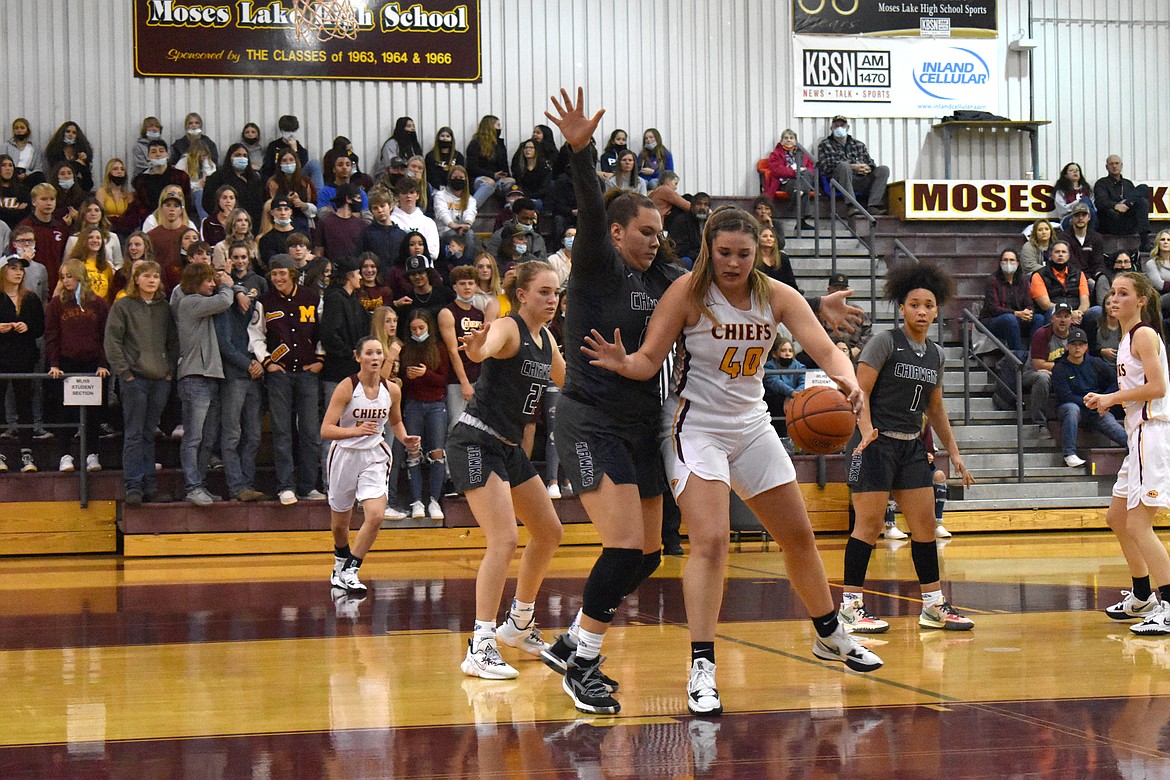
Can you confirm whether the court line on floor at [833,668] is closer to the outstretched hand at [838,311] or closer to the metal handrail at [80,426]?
the outstretched hand at [838,311]

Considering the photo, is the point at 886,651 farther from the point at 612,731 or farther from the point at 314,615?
the point at 314,615

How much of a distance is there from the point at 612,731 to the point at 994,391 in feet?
40.5

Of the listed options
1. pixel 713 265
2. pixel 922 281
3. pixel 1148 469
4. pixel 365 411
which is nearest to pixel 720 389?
pixel 713 265

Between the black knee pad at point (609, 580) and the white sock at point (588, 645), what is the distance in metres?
0.07

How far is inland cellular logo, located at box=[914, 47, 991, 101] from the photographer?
19.7 metres

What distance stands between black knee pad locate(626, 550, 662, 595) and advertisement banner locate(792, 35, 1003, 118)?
15143 mm

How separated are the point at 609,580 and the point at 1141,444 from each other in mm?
3675

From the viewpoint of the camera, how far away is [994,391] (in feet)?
51.9

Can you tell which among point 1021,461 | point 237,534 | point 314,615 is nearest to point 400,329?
point 237,534

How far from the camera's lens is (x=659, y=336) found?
5.01 m

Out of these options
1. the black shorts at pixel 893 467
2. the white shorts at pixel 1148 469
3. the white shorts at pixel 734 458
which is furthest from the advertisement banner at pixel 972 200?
the white shorts at pixel 734 458

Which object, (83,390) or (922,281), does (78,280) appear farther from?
(922,281)

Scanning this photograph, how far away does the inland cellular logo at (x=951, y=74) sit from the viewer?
19.7m

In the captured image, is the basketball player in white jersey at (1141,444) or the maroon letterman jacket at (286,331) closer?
the basketball player in white jersey at (1141,444)
